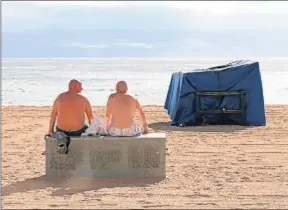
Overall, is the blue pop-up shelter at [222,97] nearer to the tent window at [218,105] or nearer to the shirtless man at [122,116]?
the tent window at [218,105]

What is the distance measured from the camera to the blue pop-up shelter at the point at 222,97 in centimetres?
1536

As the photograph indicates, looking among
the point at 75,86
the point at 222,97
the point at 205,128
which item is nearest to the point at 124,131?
the point at 75,86

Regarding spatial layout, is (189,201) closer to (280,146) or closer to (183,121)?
(280,146)

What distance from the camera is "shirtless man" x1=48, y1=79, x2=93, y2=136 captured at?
8789 mm

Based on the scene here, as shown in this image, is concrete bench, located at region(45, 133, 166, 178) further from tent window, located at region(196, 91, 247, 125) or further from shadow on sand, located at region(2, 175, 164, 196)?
tent window, located at region(196, 91, 247, 125)

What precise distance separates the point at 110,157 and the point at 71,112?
2.61 ft

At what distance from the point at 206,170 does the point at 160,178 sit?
100 centimetres

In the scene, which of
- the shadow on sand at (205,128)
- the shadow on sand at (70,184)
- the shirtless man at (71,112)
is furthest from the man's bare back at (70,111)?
the shadow on sand at (205,128)

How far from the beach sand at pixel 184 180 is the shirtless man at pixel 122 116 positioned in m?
0.66

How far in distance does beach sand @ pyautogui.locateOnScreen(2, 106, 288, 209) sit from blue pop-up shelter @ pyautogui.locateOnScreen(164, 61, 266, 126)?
1345 mm

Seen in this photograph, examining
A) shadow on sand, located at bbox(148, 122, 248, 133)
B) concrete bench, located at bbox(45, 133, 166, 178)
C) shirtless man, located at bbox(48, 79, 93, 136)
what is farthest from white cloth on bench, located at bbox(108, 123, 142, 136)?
shadow on sand, located at bbox(148, 122, 248, 133)

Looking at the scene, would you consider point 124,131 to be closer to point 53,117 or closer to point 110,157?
point 110,157

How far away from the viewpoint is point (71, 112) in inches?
348

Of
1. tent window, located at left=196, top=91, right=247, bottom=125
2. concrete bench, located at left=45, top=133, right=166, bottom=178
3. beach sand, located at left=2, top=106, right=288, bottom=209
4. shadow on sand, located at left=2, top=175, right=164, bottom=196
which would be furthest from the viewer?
tent window, located at left=196, top=91, right=247, bottom=125
